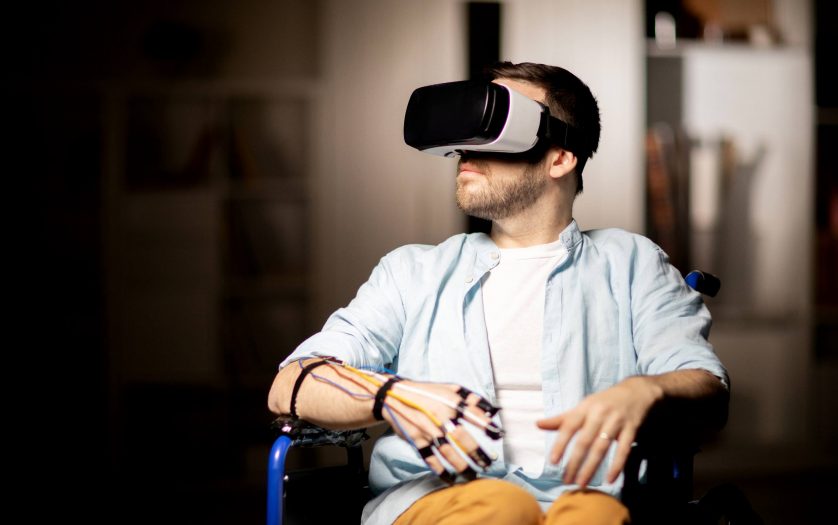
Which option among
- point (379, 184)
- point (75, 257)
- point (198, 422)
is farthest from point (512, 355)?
point (75, 257)

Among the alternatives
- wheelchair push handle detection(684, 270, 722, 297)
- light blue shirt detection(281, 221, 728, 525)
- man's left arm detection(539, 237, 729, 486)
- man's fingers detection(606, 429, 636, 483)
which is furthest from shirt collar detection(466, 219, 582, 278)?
man's fingers detection(606, 429, 636, 483)

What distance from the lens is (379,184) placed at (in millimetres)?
3436

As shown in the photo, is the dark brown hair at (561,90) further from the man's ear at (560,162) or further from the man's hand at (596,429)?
the man's hand at (596,429)

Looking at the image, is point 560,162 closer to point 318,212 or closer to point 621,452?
point 621,452

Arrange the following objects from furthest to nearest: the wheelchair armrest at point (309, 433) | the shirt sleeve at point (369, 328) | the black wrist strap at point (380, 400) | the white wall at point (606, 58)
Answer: the white wall at point (606, 58)
the shirt sleeve at point (369, 328)
the wheelchair armrest at point (309, 433)
the black wrist strap at point (380, 400)

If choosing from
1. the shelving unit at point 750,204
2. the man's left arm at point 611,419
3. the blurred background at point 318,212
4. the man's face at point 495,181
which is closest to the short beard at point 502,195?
the man's face at point 495,181

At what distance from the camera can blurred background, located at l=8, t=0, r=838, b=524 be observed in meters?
3.38

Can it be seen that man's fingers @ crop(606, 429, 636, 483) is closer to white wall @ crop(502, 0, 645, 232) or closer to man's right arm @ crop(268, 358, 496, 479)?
man's right arm @ crop(268, 358, 496, 479)

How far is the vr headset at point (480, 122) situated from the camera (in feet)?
4.48

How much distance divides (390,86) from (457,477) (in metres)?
2.33

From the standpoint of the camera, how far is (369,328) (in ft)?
5.02

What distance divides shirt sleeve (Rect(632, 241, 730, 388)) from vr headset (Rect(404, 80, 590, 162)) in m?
0.26

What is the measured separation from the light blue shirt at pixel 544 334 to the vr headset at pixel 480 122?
0.20m

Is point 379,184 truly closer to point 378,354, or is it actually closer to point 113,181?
point 113,181
